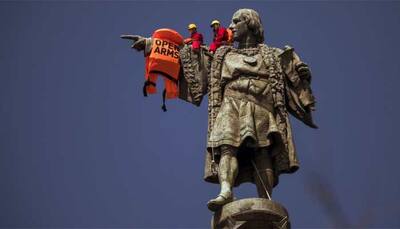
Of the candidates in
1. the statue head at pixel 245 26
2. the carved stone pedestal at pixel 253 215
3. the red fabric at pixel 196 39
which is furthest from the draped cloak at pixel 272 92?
the carved stone pedestal at pixel 253 215

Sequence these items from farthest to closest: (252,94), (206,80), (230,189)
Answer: (206,80), (252,94), (230,189)

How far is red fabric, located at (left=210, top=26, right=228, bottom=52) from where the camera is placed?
18172mm

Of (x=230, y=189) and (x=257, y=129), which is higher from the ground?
(x=257, y=129)

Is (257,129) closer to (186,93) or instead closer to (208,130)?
(208,130)

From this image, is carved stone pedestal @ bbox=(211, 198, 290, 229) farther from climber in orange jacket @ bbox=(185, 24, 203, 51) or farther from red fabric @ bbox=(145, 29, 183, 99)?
climber in orange jacket @ bbox=(185, 24, 203, 51)

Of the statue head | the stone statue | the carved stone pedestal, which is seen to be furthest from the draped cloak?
the carved stone pedestal

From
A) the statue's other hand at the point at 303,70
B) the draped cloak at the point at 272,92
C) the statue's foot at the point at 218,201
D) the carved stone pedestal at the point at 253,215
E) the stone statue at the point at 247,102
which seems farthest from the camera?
the statue's other hand at the point at 303,70

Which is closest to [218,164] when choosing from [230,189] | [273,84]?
[230,189]

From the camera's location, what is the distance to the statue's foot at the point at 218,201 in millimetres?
15052

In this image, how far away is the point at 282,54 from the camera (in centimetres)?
1756

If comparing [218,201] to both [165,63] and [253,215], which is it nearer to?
[253,215]

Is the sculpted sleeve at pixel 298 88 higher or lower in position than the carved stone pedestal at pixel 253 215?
higher

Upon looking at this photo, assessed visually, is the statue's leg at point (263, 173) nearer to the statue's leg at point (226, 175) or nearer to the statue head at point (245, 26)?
the statue's leg at point (226, 175)

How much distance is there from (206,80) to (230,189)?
3123 millimetres
